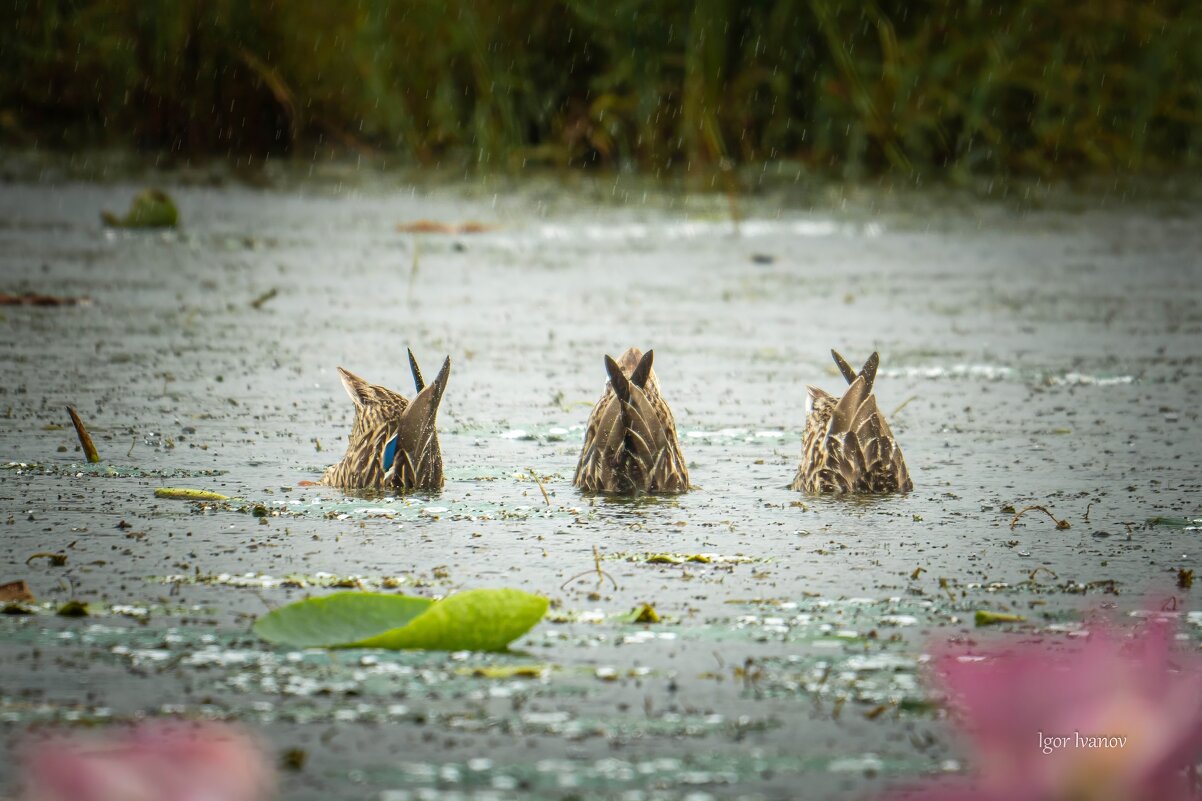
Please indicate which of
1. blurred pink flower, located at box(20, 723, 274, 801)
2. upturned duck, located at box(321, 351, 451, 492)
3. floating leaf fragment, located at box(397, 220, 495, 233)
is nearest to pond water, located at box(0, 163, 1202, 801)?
upturned duck, located at box(321, 351, 451, 492)

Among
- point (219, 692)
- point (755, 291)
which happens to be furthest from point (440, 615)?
point (755, 291)

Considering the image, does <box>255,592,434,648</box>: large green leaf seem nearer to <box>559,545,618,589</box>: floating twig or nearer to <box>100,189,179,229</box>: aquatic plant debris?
<box>559,545,618,589</box>: floating twig

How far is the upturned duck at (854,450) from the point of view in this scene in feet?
17.9

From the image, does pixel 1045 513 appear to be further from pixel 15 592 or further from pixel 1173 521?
pixel 15 592

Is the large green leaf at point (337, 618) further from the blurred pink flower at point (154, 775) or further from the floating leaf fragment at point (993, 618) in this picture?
the blurred pink flower at point (154, 775)

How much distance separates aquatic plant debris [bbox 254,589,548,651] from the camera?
11.6 feet

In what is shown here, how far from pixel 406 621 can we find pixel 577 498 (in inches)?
70.6

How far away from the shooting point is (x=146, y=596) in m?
4.06

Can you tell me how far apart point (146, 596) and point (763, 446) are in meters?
2.83

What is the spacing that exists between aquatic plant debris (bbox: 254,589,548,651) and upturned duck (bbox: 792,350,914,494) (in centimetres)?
209

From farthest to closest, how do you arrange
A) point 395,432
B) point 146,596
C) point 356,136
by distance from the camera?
point 356,136 < point 395,432 < point 146,596

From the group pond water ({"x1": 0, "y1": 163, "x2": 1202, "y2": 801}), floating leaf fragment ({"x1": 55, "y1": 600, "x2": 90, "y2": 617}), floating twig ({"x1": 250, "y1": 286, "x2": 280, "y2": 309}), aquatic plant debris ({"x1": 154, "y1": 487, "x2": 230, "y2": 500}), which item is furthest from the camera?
floating twig ({"x1": 250, "y1": 286, "x2": 280, "y2": 309})

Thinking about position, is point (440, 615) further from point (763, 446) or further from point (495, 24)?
point (495, 24)

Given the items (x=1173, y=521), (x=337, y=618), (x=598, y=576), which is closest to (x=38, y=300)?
(x=598, y=576)
